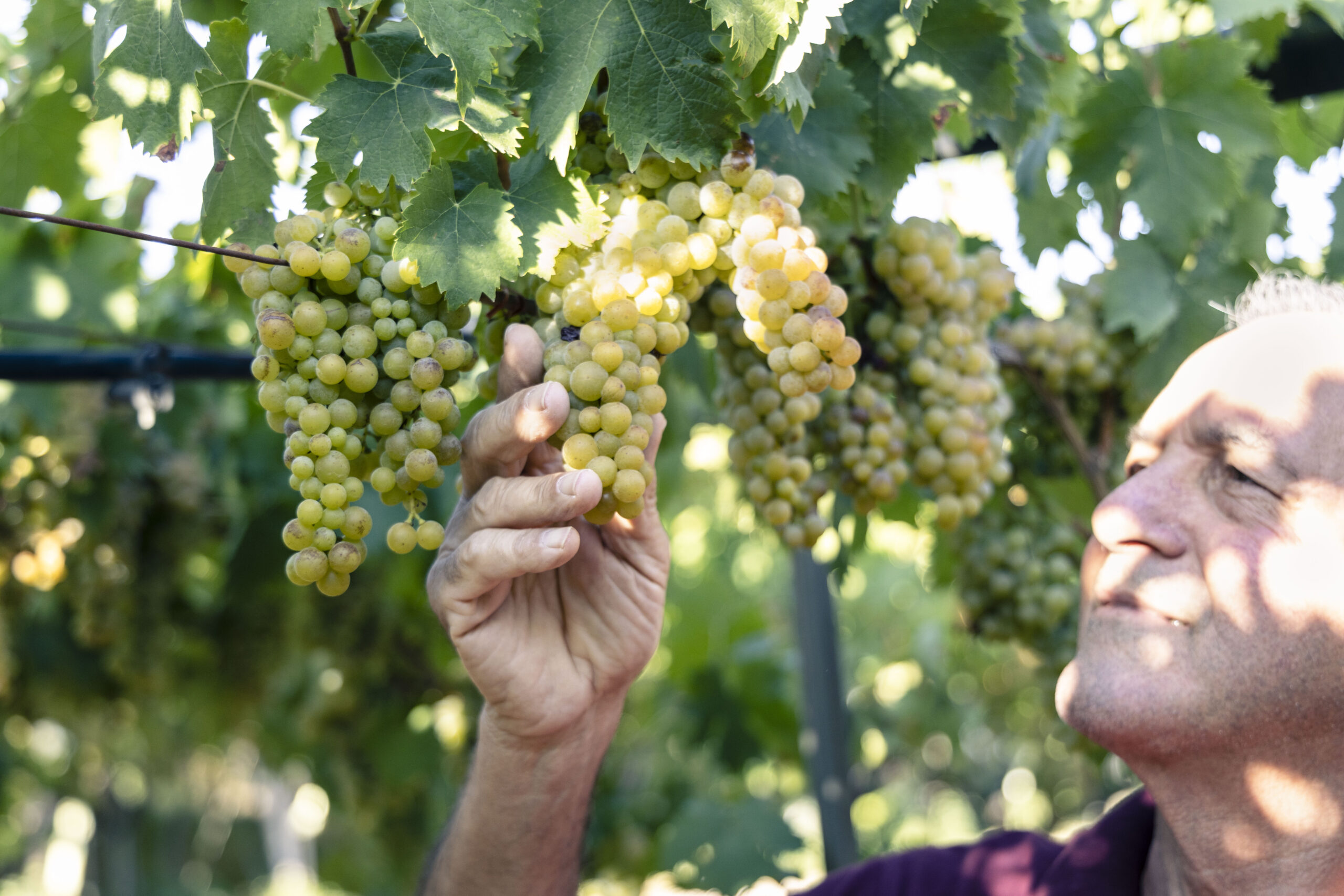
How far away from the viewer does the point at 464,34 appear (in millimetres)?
857

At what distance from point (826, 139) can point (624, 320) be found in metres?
0.48

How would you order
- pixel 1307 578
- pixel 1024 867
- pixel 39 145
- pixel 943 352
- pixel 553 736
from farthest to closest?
pixel 39 145, pixel 1024 867, pixel 943 352, pixel 553 736, pixel 1307 578

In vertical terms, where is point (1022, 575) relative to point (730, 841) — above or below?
above

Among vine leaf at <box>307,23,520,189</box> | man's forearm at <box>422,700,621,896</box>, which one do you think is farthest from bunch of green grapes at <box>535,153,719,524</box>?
man's forearm at <box>422,700,621,896</box>

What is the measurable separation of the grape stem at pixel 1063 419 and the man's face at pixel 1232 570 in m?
0.60

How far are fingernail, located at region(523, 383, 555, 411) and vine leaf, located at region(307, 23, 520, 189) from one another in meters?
0.20

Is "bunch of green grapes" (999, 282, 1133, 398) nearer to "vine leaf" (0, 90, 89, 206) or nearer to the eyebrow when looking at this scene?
the eyebrow

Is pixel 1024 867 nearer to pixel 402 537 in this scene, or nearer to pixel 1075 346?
pixel 1075 346

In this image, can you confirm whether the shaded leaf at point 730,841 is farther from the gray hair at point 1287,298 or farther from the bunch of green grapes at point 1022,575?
the gray hair at point 1287,298

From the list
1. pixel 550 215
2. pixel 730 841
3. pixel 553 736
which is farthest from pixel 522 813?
pixel 730 841

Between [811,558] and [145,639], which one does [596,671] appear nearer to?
[811,558]

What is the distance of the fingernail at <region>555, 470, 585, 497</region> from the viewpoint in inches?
33.8

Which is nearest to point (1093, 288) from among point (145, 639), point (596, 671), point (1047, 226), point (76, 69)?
point (1047, 226)

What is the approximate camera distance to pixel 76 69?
1863 millimetres
